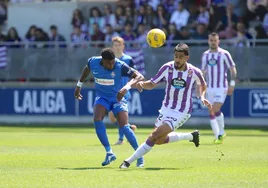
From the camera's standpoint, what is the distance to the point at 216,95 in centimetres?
2227

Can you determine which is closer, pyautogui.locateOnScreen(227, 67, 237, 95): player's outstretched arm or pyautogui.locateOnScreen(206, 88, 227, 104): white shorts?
pyautogui.locateOnScreen(227, 67, 237, 95): player's outstretched arm

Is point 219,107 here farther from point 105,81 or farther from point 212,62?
point 105,81

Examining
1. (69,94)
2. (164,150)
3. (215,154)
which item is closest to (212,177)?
(215,154)

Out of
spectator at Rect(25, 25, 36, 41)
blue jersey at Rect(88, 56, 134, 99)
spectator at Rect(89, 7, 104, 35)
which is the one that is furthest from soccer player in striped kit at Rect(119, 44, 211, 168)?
spectator at Rect(25, 25, 36, 41)

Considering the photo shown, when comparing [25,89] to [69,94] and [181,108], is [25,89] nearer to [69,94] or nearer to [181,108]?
[69,94]

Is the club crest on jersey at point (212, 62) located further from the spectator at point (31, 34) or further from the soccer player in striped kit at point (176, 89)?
the spectator at point (31, 34)

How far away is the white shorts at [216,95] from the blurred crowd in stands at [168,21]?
604cm

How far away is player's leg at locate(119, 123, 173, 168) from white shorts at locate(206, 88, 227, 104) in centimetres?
747

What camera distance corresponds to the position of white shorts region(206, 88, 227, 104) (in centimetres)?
2219

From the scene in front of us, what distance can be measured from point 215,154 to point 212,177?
15.5ft

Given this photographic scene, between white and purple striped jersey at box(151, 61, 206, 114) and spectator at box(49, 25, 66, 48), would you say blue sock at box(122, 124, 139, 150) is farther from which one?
spectator at box(49, 25, 66, 48)

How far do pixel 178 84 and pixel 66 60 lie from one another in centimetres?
1532

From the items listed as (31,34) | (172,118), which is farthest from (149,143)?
(31,34)

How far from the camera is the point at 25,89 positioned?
3070 centimetres
